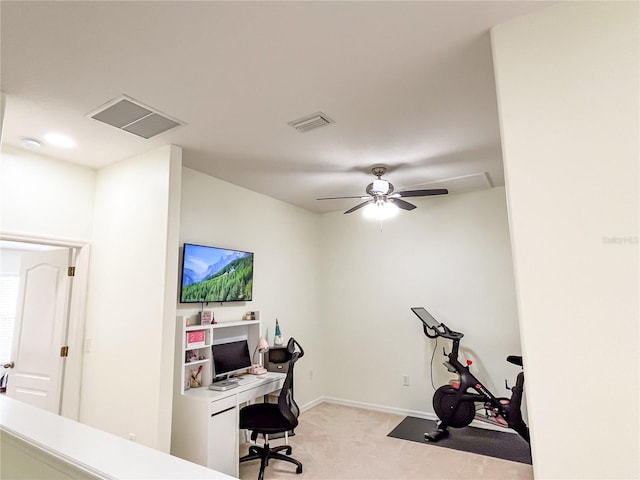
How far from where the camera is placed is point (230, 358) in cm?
348

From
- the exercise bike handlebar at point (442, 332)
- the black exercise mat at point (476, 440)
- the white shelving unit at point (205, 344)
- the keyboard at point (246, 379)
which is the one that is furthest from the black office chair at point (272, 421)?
the exercise bike handlebar at point (442, 332)

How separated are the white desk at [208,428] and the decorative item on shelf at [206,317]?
0.61 m

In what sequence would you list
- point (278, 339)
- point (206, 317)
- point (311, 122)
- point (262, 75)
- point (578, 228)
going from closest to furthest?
1. point (578, 228)
2. point (262, 75)
3. point (311, 122)
4. point (206, 317)
5. point (278, 339)

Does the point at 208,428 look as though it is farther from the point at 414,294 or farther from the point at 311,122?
the point at 414,294

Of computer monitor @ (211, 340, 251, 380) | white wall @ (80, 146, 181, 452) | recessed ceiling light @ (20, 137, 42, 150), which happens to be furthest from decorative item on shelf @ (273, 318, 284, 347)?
recessed ceiling light @ (20, 137, 42, 150)

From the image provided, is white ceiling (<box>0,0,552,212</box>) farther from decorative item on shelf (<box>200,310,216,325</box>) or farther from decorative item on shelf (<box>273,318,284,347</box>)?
decorative item on shelf (<box>273,318,284,347</box>)

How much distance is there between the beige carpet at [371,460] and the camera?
2977mm

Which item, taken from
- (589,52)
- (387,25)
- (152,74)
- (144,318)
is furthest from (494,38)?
(144,318)

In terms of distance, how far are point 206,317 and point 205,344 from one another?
0.82 ft

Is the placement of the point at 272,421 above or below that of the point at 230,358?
below

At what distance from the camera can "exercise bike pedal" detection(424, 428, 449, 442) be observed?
12.0ft

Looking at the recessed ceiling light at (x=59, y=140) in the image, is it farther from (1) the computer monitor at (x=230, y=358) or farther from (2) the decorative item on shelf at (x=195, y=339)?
(1) the computer monitor at (x=230, y=358)

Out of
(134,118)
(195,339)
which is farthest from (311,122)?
(195,339)

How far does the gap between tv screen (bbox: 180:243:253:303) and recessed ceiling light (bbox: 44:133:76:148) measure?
3.97 ft
